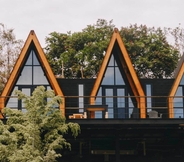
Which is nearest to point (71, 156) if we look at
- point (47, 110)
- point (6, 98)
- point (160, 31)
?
point (6, 98)

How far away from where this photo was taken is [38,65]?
25172 millimetres

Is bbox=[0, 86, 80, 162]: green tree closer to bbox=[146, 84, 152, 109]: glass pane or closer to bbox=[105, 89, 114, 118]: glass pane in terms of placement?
bbox=[105, 89, 114, 118]: glass pane

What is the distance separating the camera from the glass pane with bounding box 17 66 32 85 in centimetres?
2503

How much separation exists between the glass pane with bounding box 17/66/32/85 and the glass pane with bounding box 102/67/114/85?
3.88 meters

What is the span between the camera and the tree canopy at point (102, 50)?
41406mm

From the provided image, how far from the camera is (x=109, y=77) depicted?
25.4m

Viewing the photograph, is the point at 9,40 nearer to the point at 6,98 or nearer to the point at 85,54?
the point at 85,54

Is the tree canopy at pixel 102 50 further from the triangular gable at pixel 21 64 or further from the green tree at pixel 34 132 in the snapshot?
the green tree at pixel 34 132

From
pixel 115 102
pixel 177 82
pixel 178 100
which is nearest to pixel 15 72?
pixel 115 102

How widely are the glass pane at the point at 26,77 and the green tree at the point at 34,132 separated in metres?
5.20

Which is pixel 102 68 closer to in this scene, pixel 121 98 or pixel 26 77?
pixel 121 98

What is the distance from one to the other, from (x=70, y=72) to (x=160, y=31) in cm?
937

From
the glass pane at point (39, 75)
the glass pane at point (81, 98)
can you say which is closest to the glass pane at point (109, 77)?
the glass pane at point (81, 98)

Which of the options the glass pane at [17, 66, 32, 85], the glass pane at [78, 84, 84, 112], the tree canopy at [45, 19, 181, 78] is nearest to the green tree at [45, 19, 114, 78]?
the tree canopy at [45, 19, 181, 78]
